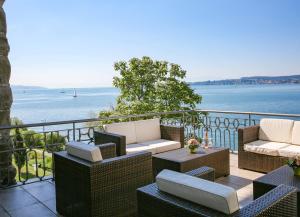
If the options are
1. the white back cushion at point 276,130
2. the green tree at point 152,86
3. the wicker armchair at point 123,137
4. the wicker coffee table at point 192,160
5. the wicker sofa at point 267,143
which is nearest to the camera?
the wicker coffee table at point 192,160

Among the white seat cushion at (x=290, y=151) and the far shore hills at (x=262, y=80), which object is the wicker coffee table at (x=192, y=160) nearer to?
the white seat cushion at (x=290, y=151)

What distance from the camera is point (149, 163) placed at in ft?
10.5

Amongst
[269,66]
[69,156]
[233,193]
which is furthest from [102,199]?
[269,66]

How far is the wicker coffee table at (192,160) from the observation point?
3.98 metres

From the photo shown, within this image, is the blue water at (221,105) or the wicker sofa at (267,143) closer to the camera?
the wicker sofa at (267,143)

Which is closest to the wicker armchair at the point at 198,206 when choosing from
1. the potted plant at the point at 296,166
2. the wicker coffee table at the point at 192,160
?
the potted plant at the point at 296,166

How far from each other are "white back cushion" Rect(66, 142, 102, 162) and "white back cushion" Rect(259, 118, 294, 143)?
11.0 ft

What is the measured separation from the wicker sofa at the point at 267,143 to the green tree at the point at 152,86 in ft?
36.3

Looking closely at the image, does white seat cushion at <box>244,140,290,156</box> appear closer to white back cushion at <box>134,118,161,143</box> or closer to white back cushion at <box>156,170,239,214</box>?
white back cushion at <box>134,118,161,143</box>

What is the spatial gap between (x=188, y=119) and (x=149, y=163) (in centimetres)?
382

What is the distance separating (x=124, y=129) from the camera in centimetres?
523

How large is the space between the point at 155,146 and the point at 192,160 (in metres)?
1.04

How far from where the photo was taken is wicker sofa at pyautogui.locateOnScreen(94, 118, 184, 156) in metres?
4.84

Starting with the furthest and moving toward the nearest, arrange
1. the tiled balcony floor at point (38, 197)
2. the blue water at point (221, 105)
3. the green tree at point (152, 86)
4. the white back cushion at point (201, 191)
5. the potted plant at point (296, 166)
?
the blue water at point (221, 105)
the green tree at point (152, 86)
the tiled balcony floor at point (38, 197)
the potted plant at point (296, 166)
the white back cushion at point (201, 191)
